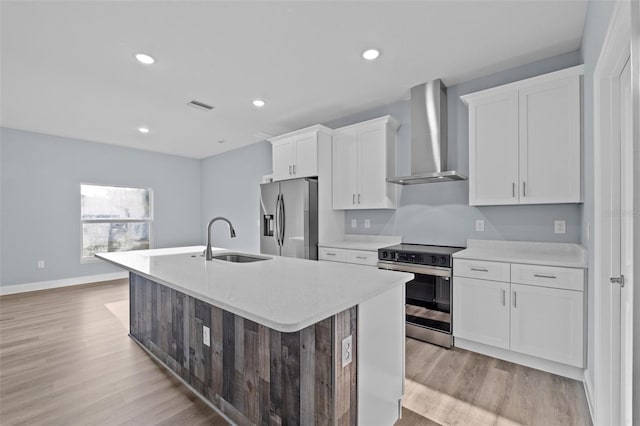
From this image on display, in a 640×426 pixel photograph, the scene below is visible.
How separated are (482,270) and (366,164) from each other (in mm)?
1765

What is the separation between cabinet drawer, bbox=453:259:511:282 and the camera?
→ 2.41 metres

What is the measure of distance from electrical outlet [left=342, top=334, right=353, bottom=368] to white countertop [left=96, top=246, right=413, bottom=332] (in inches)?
7.7

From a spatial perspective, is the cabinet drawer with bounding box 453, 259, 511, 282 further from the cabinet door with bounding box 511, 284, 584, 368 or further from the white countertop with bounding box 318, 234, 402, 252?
the white countertop with bounding box 318, 234, 402, 252

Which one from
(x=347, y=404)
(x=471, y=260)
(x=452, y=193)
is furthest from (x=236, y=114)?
(x=347, y=404)

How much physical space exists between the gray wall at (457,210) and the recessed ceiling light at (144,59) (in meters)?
2.50

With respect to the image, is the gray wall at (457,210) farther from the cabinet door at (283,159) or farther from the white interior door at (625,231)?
the white interior door at (625,231)

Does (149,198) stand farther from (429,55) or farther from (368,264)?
(429,55)

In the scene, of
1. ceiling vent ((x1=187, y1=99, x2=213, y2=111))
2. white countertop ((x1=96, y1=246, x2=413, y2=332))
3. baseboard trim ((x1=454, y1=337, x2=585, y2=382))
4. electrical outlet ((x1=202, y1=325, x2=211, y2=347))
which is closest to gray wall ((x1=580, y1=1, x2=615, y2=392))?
baseboard trim ((x1=454, y1=337, x2=585, y2=382))

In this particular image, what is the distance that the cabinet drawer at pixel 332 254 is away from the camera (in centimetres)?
352

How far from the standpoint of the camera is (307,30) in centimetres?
226

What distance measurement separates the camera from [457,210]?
10.4ft

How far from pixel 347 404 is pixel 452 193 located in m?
2.55

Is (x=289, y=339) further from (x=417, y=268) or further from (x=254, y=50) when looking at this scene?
(x=254, y=50)

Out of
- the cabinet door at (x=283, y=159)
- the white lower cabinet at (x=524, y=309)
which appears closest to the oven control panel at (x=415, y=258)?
the white lower cabinet at (x=524, y=309)
